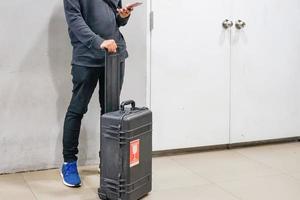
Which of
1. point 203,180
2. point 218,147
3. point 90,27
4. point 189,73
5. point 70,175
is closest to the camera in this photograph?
point 90,27

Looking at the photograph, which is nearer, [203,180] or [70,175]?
[70,175]

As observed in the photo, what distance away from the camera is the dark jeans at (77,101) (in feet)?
9.50

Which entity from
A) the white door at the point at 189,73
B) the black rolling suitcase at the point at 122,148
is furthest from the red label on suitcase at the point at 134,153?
the white door at the point at 189,73

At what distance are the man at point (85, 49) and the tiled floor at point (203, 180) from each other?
0.16 meters

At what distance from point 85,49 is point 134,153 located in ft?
2.21

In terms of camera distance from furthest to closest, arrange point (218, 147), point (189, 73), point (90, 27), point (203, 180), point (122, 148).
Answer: point (218, 147) → point (189, 73) → point (203, 180) → point (90, 27) → point (122, 148)

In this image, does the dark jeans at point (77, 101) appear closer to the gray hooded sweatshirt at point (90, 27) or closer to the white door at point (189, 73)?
the gray hooded sweatshirt at point (90, 27)

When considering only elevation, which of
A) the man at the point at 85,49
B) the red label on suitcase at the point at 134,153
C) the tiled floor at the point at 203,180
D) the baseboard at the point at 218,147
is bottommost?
the tiled floor at the point at 203,180

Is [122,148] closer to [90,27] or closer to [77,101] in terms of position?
[77,101]

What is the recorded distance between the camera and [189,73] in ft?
12.0

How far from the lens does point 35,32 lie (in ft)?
10.3

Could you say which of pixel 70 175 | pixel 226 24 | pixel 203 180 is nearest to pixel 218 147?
pixel 203 180

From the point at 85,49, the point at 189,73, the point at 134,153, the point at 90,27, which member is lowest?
the point at 134,153

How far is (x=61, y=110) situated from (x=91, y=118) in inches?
8.4
